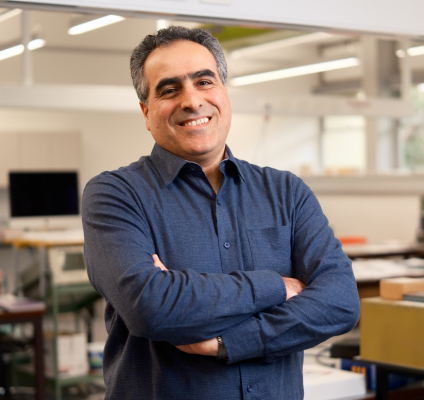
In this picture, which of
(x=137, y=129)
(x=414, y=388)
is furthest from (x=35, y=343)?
(x=137, y=129)

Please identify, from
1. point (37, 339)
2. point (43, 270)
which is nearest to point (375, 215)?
point (43, 270)

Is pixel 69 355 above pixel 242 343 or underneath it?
underneath

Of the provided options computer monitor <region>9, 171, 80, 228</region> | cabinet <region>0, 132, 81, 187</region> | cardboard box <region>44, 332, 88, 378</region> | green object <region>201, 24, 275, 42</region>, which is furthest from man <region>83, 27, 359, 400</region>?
cabinet <region>0, 132, 81, 187</region>

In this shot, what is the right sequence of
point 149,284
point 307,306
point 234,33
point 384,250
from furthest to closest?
point 234,33 < point 384,250 < point 307,306 < point 149,284

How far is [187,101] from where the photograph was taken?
4.76 feet

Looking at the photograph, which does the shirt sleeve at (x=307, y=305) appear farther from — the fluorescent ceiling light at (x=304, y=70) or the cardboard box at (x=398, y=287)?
the fluorescent ceiling light at (x=304, y=70)

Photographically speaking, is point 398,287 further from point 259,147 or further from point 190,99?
point 259,147

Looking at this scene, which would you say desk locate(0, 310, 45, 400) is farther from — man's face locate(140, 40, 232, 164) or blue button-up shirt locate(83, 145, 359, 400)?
man's face locate(140, 40, 232, 164)

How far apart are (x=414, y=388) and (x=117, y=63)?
892 cm

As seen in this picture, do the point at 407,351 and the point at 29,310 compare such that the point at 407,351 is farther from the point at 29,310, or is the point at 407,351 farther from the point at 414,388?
the point at 29,310

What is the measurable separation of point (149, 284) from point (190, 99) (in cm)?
45

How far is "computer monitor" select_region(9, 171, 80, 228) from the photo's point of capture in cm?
695

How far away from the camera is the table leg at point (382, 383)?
1.98 metres

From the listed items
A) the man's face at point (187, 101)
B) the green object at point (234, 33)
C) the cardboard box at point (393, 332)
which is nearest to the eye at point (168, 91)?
the man's face at point (187, 101)
